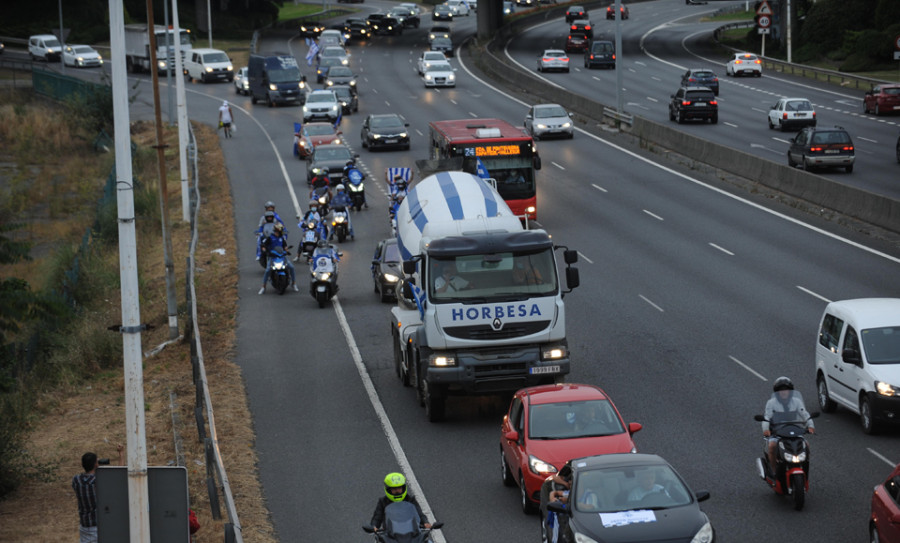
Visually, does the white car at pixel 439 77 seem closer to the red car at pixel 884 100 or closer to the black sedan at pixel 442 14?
the red car at pixel 884 100

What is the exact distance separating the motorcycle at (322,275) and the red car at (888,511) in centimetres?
1790

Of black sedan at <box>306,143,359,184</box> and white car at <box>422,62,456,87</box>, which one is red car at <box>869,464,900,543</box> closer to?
black sedan at <box>306,143,359,184</box>

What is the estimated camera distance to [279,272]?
30953mm

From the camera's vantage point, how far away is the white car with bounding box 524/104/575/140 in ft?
175

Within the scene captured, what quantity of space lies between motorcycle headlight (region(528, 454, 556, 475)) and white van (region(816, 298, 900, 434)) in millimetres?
5650

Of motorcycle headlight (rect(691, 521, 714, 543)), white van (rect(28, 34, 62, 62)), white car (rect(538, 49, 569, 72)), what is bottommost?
motorcycle headlight (rect(691, 521, 714, 543))

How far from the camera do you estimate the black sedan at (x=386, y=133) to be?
52.3 metres

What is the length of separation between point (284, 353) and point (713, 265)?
38.3 feet

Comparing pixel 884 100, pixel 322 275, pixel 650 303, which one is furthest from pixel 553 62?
pixel 650 303

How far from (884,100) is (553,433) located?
1874 inches

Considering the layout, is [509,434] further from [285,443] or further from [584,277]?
[584,277]

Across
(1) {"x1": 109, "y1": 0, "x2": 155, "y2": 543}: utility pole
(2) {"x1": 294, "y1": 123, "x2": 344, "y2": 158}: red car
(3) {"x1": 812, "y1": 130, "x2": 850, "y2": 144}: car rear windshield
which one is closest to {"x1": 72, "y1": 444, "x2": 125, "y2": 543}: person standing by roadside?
(1) {"x1": 109, "y1": 0, "x2": 155, "y2": 543}: utility pole

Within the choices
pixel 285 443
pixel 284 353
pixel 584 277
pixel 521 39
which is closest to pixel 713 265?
pixel 584 277

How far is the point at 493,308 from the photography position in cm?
1941
